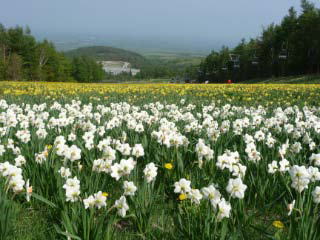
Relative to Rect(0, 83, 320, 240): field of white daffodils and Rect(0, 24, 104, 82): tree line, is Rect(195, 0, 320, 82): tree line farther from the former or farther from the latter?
Rect(0, 83, 320, 240): field of white daffodils

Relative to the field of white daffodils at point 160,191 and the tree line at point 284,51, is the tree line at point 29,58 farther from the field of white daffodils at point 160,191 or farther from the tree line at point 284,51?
the field of white daffodils at point 160,191

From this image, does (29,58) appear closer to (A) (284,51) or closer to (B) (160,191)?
(A) (284,51)

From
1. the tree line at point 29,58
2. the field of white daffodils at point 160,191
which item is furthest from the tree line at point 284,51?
the field of white daffodils at point 160,191

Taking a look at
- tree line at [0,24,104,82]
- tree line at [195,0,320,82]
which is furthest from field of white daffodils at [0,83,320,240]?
tree line at [0,24,104,82]

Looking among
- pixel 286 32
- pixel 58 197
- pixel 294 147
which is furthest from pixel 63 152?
pixel 286 32

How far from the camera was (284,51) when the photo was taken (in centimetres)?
5941

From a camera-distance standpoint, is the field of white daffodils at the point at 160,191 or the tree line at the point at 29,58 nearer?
the field of white daffodils at the point at 160,191

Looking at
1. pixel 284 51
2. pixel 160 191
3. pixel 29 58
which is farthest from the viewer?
pixel 29 58

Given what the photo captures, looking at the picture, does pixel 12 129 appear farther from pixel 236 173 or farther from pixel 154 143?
pixel 236 173

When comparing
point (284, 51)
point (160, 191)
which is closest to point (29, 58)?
point (284, 51)

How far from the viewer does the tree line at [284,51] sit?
189ft

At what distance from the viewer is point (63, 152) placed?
11.1 feet

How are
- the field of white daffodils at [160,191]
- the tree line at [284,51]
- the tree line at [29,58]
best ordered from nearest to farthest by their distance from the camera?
the field of white daffodils at [160,191]
the tree line at [284,51]
the tree line at [29,58]

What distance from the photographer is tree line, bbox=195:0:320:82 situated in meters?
57.5
